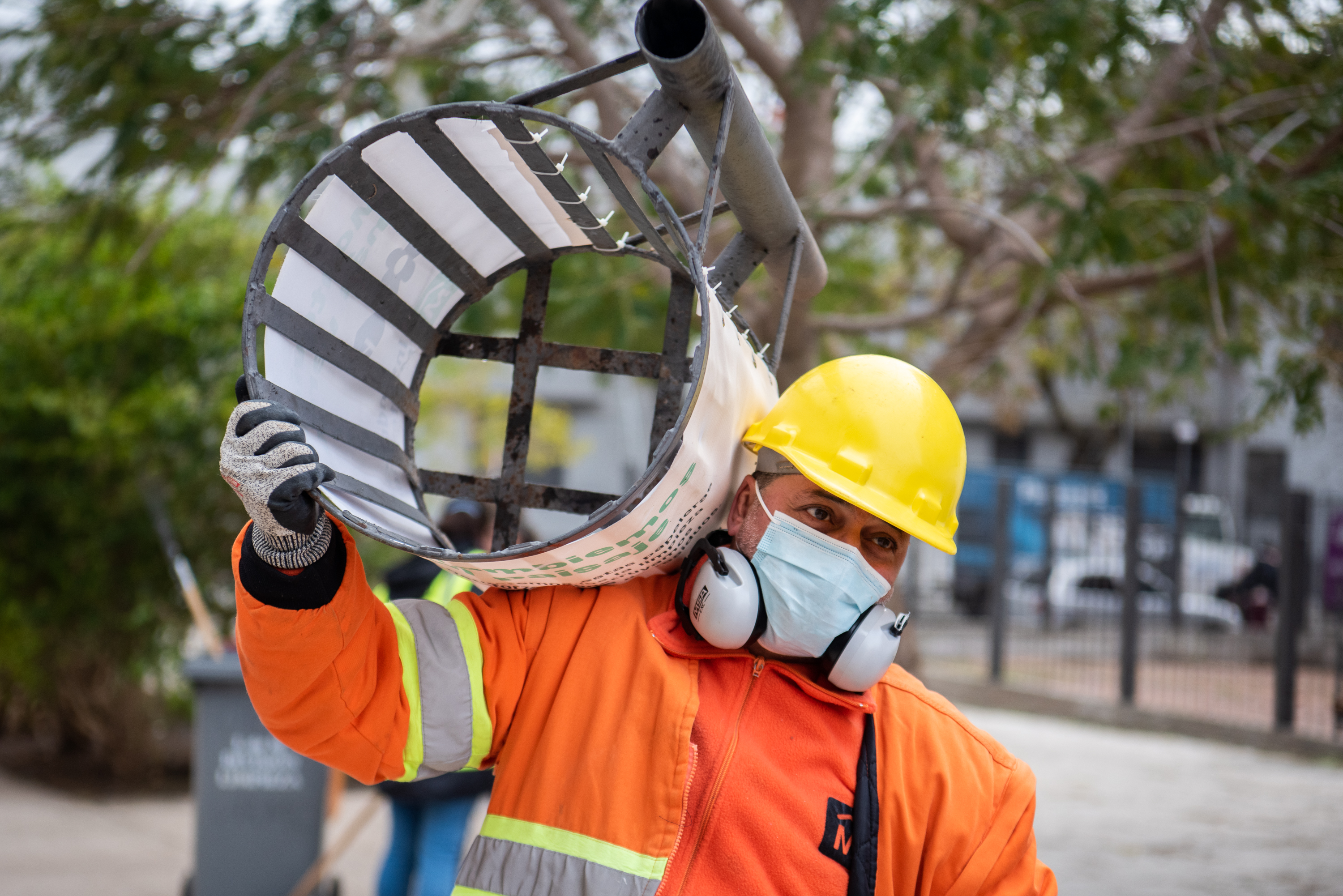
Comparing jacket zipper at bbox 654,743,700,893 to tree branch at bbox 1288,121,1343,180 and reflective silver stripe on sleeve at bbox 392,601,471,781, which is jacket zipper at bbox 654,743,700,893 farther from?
tree branch at bbox 1288,121,1343,180

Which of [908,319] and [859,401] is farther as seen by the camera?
[908,319]

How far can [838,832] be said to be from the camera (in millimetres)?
1789

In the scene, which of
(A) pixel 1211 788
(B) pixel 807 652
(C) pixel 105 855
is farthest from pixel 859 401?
(A) pixel 1211 788

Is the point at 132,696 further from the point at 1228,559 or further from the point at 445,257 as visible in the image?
the point at 1228,559


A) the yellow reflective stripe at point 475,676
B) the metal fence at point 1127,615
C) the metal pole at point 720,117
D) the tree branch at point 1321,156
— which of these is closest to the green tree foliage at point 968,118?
the tree branch at point 1321,156

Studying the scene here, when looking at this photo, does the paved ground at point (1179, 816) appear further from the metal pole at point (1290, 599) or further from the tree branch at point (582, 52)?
the tree branch at point (582, 52)

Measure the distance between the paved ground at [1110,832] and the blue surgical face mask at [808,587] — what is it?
313 cm

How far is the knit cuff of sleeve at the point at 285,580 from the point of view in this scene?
5.02 feet

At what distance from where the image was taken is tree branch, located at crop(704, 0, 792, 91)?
15.6ft

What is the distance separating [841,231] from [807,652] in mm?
5984

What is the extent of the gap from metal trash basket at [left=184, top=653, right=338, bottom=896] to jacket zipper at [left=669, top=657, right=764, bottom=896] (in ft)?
9.02

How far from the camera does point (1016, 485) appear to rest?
1146 cm

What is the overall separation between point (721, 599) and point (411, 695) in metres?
0.50

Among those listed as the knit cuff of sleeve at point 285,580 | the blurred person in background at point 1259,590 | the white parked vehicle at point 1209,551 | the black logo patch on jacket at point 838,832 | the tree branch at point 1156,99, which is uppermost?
the knit cuff of sleeve at point 285,580
